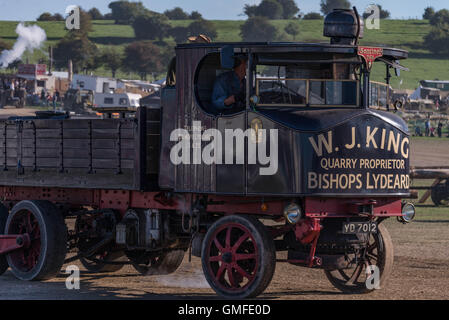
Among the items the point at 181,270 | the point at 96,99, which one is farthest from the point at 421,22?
the point at 181,270

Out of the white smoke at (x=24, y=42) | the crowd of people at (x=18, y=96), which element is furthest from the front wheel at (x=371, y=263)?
the white smoke at (x=24, y=42)

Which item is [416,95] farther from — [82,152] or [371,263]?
[371,263]

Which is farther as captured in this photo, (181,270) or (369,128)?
(181,270)

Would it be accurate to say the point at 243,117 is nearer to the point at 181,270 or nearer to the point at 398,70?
the point at 398,70

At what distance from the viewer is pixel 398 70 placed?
12273 mm

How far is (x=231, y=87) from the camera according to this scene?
38.2ft

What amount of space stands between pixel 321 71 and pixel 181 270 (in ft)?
14.7

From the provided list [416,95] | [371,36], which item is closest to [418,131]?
[416,95]

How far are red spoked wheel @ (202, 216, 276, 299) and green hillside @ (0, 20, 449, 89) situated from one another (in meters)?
111

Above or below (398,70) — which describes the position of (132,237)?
below

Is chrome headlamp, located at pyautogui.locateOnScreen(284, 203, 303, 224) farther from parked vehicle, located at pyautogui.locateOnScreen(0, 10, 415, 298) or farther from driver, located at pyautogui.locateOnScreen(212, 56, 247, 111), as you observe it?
driver, located at pyautogui.locateOnScreen(212, 56, 247, 111)

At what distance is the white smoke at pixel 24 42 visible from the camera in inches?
5113

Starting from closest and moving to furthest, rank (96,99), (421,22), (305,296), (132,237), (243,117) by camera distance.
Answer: (243,117) < (305,296) < (132,237) < (96,99) < (421,22)

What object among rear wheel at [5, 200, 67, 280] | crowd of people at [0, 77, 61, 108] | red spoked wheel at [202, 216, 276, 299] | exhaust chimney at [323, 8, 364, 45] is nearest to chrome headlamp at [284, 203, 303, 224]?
red spoked wheel at [202, 216, 276, 299]
